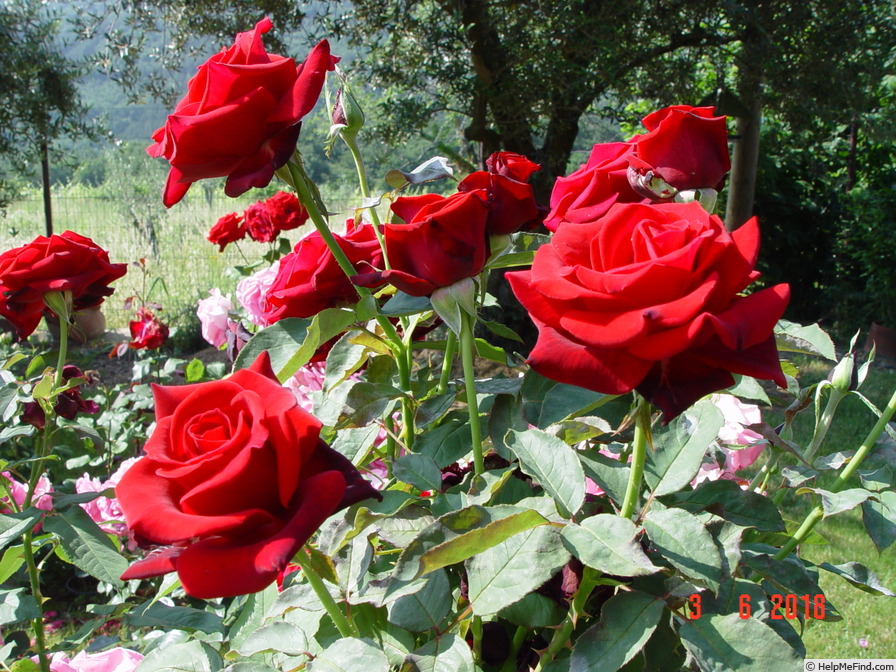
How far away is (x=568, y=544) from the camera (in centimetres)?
45

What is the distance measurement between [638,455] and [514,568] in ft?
0.37

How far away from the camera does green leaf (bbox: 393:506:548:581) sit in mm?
427

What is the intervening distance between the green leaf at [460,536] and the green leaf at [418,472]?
104 mm

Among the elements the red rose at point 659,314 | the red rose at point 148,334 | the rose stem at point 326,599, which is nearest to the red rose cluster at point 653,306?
the red rose at point 659,314

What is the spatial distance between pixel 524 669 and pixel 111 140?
584 centimetres

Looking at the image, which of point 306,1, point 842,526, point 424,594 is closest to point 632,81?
point 306,1

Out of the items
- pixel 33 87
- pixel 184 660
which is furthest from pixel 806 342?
pixel 33 87

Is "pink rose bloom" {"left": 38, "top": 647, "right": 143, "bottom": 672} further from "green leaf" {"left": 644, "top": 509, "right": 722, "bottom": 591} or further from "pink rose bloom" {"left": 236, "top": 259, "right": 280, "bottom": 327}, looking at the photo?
"green leaf" {"left": 644, "top": 509, "right": 722, "bottom": 591}

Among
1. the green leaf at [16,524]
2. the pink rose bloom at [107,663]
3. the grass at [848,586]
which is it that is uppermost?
the green leaf at [16,524]

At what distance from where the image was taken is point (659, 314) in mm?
381

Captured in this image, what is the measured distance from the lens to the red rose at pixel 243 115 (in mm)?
524

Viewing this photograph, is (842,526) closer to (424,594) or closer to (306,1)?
(424,594)

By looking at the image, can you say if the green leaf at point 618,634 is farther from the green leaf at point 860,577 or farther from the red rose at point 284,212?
the red rose at point 284,212

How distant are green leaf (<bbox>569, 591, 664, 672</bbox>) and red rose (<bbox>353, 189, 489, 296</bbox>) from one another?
0.27 meters
